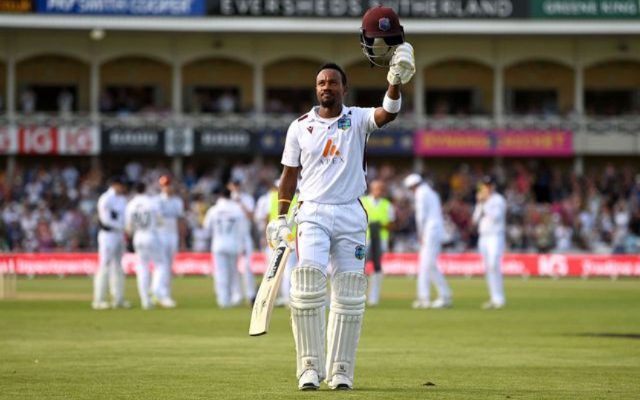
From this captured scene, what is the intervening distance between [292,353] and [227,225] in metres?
10.6

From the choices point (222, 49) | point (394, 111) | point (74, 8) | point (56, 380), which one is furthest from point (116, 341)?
point (222, 49)

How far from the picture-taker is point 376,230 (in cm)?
2722

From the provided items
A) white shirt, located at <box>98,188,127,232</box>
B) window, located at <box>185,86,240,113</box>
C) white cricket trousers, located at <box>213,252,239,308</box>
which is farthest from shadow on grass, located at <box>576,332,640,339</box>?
window, located at <box>185,86,240,113</box>

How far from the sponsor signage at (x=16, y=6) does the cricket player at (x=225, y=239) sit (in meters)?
25.8

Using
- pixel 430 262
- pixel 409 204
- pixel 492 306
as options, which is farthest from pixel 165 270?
pixel 409 204

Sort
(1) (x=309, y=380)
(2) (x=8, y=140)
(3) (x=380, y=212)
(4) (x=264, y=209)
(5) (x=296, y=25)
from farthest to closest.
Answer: (5) (x=296, y=25)
(2) (x=8, y=140)
(3) (x=380, y=212)
(4) (x=264, y=209)
(1) (x=309, y=380)

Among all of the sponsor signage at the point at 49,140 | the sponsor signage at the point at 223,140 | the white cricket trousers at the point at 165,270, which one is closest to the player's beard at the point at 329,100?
the white cricket trousers at the point at 165,270

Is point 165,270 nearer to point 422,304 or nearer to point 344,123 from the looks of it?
point 422,304

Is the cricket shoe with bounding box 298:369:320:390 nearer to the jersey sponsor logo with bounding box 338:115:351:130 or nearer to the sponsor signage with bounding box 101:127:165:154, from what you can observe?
the jersey sponsor logo with bounding box 338:115:351:130

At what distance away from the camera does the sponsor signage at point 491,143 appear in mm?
53000

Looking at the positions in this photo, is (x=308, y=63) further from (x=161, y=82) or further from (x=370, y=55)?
(x=370, y=55)

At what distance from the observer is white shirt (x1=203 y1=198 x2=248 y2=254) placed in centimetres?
2606

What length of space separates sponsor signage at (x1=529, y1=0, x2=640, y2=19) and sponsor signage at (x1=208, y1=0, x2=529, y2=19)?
0.62 m

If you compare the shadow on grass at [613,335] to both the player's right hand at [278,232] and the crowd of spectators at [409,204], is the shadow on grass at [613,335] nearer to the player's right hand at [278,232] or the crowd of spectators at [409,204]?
the player's right hand at [278,232]
